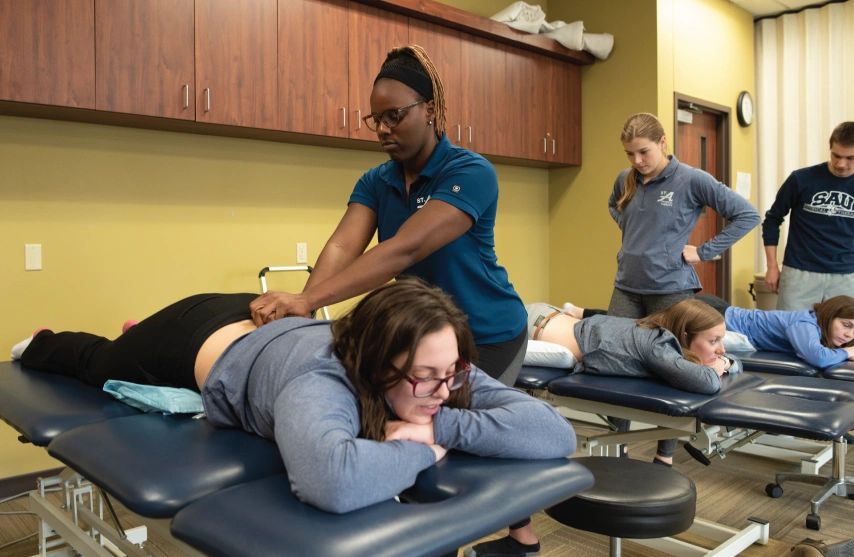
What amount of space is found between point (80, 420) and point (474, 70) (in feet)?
9.89

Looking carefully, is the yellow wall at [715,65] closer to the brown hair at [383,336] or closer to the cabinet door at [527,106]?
the cabinet door at [527,106]

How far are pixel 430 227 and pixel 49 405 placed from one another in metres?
0.97

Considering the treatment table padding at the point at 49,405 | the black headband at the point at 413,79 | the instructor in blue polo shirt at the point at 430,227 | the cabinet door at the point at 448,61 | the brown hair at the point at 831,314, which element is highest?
the cabinet door at the point at 448,61

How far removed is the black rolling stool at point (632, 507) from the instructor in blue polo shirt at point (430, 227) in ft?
1.04

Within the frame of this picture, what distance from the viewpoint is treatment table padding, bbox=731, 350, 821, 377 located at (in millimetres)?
2633

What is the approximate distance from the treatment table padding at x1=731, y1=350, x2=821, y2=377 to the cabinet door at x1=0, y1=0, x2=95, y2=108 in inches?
106

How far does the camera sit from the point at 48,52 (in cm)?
244

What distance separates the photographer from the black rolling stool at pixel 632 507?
4.46 feet

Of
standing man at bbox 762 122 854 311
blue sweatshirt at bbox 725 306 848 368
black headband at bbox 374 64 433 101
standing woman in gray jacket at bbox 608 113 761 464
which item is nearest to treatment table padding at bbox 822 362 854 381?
blue sweatshirt at bbox 725 306 848 368

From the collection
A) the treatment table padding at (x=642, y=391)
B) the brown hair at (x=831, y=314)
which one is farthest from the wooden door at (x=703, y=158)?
the treatment table padding at (x=642, y=391)

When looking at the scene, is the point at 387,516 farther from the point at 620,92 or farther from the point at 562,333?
the point at 620,92

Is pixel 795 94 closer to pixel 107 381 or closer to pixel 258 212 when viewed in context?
pixel 258 212

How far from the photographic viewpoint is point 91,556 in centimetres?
142

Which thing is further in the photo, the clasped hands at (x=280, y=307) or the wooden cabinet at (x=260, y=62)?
the wooden cabinet at (x=260, y=62)
